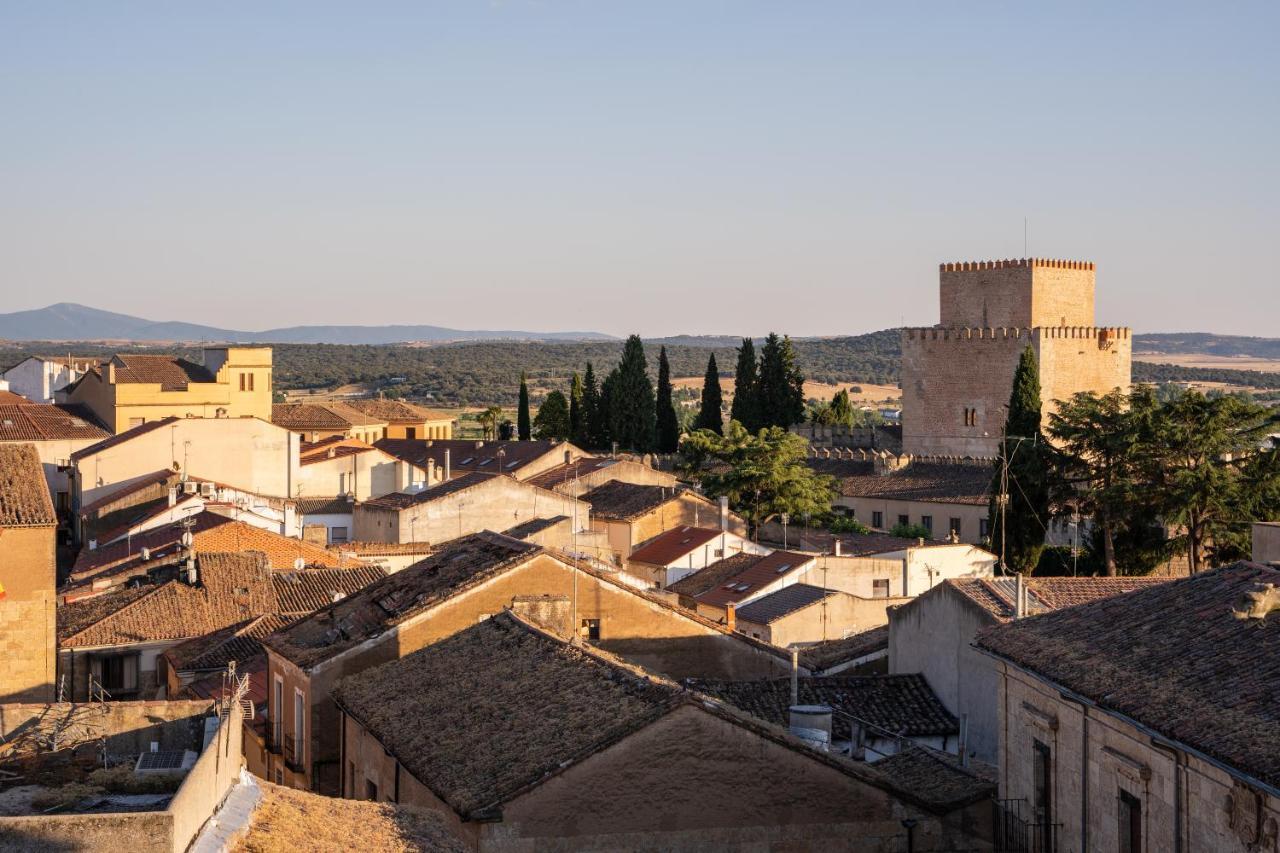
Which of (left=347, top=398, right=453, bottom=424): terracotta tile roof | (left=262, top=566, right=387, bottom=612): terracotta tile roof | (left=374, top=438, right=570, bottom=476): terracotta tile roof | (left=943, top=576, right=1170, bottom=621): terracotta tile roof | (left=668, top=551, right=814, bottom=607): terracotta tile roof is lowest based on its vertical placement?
(left=668, top=551, right=814, bottom=607): terracotta tile roof

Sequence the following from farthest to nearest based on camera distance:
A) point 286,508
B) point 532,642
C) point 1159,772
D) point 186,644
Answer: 1. point 286,508
2. point 186,644
3. point 532,642
4. point 1159,772

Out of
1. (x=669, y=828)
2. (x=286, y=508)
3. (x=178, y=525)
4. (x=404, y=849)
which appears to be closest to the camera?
(x=404, y=849)

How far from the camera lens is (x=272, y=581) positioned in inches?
1217

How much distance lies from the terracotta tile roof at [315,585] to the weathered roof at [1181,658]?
53.8 feet

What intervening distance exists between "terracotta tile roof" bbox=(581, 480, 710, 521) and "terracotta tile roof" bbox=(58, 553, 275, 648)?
14876 mm

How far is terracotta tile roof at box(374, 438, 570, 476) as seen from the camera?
5872cm

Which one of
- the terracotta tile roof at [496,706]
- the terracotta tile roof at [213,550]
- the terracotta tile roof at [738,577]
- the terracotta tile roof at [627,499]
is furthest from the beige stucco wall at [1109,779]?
the terracotta tile roof at [627,499]

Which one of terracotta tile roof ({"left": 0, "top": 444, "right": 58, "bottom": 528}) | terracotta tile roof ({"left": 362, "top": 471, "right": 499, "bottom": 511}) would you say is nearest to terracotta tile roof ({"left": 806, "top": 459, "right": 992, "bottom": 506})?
terracotta tile roof ({"left": 362, "top": 471, "right": 499, "bottom": 511})

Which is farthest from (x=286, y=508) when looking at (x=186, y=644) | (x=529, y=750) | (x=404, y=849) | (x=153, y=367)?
(x=404, y=849)

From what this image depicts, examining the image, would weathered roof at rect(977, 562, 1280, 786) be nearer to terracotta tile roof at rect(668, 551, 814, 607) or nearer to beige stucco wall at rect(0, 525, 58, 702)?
beige stucco wall at rect(0, 525, 58, 702)

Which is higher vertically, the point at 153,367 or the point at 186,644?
the point at 153,367

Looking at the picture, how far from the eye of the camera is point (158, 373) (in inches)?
2537

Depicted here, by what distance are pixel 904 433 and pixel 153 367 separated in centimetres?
3058

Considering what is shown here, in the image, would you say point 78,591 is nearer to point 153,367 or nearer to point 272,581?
point 272,581
